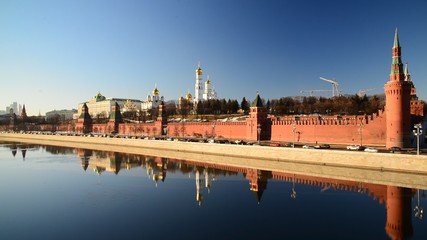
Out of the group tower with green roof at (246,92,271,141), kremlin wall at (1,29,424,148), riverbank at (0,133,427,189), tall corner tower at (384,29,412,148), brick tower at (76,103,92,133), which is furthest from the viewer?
brick tower at (76,103,92,133)

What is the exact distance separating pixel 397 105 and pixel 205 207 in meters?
18.3

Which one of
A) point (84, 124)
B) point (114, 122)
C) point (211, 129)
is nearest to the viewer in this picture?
point (211, 129)

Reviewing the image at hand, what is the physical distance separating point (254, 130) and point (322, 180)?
17.9 m

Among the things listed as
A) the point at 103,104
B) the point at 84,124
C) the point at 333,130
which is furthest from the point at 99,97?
the point at 333,130

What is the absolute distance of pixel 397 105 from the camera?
1059 inches

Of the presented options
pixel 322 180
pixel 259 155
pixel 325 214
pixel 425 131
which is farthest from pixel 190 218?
pixel 425 131

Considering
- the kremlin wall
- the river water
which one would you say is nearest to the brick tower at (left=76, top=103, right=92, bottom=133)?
the kremlin wall

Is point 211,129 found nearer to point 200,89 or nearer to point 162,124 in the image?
point 162,124

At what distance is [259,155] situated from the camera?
A: 29.4 metres

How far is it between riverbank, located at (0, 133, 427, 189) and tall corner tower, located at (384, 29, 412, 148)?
5.51 m

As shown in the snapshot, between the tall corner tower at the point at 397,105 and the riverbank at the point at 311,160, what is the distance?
5512 millimetres

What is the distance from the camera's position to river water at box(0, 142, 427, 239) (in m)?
12.5

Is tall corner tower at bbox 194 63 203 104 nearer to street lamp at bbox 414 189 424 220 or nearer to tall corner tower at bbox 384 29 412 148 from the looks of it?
tall corner tower at bbox 384 29 412 148

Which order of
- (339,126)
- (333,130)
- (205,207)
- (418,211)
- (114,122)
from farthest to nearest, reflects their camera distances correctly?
(114,122) < (333,130) < (339,126) < (205,207) < (418,211)
